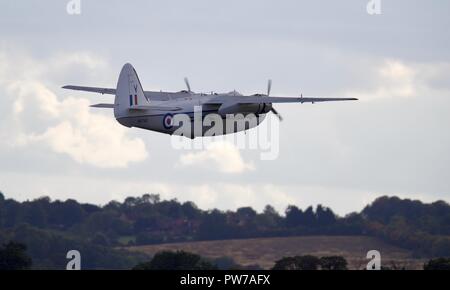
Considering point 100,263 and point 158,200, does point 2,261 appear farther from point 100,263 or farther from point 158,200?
point 158,200

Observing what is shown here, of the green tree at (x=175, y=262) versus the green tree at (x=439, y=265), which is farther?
the green tree at (x=175, y=262)

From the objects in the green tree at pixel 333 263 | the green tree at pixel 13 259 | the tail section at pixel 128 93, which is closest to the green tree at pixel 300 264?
the green tree at pixel 333 263

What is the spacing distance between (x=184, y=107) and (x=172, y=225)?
41.9m

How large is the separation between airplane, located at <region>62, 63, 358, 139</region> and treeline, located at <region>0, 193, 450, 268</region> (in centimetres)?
2257

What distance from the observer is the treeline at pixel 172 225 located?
85938mm

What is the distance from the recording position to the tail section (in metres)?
59.9

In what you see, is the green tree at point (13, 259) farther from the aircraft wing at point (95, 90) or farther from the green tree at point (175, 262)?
the aircraft wing at point (95, 90)

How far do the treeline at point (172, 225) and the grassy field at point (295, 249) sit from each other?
1.27 metres

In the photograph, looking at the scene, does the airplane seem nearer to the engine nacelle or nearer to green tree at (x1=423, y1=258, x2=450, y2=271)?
the engine nacelle

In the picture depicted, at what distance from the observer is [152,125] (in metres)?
59.1

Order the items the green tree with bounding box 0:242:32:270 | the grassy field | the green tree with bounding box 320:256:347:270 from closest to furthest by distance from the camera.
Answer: the green tree with bounding box 0:242:32:270 < the green tree with bounding box 320:256:347:270 < the grassy field

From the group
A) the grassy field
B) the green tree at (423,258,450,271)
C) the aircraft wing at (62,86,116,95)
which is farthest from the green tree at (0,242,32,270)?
the green tree at (423,258,450,271)
